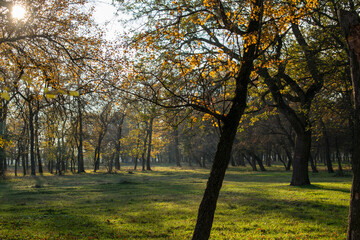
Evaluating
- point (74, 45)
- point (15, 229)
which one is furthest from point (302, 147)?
point (15, 229)

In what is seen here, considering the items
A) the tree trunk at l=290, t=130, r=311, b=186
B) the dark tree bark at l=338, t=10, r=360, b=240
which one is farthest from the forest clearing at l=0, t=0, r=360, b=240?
the tree trunk at l=290, t=130, r=311, b=186

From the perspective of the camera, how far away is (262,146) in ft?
139

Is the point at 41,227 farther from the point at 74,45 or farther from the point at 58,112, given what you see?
the point at 74,45

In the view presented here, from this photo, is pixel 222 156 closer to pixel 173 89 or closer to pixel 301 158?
pixel 173 89

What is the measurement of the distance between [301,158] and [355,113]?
14093mm

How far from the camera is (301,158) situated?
19000mm

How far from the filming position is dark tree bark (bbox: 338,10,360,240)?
18.8ft

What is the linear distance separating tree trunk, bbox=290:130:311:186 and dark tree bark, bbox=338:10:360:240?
13817mm

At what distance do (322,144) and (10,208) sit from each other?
118ft

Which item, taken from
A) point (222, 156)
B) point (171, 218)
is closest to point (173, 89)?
point (222, 156)

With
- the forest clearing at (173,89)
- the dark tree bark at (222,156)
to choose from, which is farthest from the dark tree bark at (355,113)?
the dark tree bark at (222,156)

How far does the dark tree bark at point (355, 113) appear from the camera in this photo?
572 centimetres

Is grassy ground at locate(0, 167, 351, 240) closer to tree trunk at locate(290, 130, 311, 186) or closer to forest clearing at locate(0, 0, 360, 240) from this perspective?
forest clearing at locate(0, 0, 360, 240)

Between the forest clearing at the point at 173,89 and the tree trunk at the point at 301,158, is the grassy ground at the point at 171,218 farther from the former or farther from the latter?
the tree trunk at the point at 301,158
